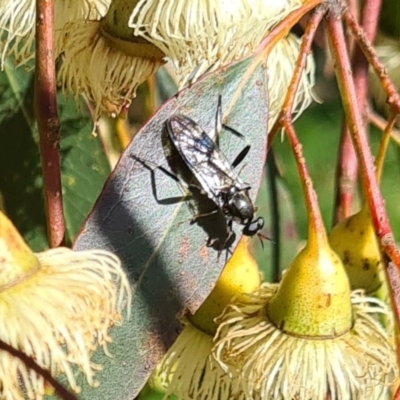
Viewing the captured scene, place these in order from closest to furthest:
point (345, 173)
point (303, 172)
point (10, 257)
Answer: point (10, 257) < point (303, 172) < point (345, 173)

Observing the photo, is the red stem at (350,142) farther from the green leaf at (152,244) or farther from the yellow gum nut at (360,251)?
the green leaf at (152,244)

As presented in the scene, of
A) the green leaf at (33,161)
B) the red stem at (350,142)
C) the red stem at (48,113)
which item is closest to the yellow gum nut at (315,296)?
the red stem at (48,113)

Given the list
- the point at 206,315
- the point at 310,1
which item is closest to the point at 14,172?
the point at 206,315

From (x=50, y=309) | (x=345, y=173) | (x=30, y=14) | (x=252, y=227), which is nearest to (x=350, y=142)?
(x=345, y=173)

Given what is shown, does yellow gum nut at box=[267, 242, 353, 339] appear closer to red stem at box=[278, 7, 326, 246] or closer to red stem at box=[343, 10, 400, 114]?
red stem at box=[278, 7, 326, 246]

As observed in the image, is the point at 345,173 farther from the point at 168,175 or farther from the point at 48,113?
the point at 48,113
